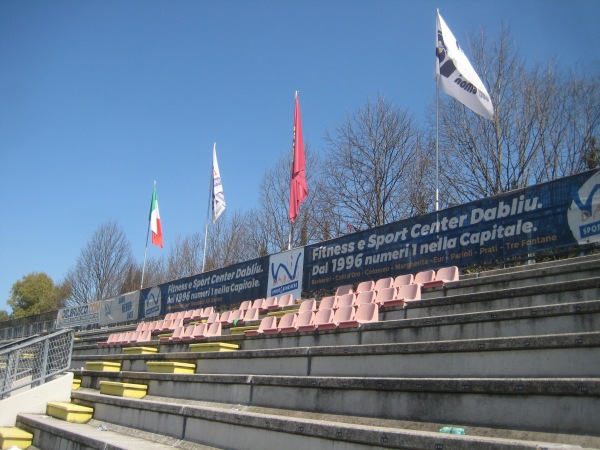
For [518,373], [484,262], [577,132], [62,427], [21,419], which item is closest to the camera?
[518,373]

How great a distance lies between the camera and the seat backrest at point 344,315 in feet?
25.8

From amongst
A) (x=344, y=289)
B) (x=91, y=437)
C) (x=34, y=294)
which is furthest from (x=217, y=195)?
(x=34, y=294)

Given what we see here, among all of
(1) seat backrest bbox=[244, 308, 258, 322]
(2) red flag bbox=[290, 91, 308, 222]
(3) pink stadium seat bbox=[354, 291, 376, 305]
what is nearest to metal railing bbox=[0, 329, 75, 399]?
(1) seat backrest bbox=[244, 308, 258, 322]

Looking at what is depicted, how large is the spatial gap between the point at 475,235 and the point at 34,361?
917 centimetres

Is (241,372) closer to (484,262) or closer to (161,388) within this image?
(161,388)

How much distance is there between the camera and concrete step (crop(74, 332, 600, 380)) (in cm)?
421

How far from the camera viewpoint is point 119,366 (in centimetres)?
1133

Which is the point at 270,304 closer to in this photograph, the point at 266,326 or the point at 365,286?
the point at 365,286

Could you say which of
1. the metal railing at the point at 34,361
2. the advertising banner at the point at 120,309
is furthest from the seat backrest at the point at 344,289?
the advertising banner at the point at 120,309

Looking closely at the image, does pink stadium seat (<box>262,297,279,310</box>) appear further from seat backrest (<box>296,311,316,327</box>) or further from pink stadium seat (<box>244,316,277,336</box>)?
seat backrest (<box>296,311,316,327</box>)

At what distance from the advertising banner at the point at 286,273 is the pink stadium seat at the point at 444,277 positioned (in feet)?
17.9

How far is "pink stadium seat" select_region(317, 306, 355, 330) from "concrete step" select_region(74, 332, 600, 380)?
40.6 inches

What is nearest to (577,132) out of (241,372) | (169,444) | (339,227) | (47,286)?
(339,227)

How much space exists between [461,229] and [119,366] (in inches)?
308
